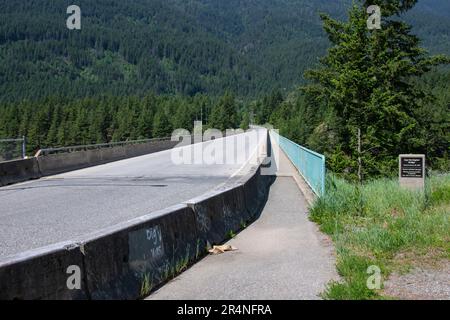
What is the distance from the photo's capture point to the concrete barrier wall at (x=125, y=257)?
4.57 m

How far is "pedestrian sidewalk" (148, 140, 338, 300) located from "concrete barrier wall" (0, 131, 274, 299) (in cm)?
25

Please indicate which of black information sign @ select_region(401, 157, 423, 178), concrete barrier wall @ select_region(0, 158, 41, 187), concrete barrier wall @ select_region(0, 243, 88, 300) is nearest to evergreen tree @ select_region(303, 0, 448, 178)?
black information sign @ select_region(401, 157, 423, 178)

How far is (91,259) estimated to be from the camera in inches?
211

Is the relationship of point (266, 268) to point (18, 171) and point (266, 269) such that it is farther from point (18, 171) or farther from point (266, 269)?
point (18, 171)

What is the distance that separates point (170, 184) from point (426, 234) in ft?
32.6

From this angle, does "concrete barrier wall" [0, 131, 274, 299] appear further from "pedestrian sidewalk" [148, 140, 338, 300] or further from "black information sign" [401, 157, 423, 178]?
"black information sign" [401, 157, 423, 178]

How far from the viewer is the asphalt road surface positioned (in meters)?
9.21

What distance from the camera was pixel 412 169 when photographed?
12.9 m

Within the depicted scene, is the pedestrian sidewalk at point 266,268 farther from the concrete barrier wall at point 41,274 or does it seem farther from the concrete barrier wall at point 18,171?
the concrete barrier wall at point 18,171

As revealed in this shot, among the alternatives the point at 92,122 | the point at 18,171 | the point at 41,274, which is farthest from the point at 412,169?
the point at 92,122

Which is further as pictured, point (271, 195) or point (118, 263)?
point (271, 195)

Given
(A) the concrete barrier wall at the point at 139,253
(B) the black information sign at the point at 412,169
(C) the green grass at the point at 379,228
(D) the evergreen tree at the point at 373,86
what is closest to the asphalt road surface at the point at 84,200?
(A) the concrete barrier wall at the point at 139,253
